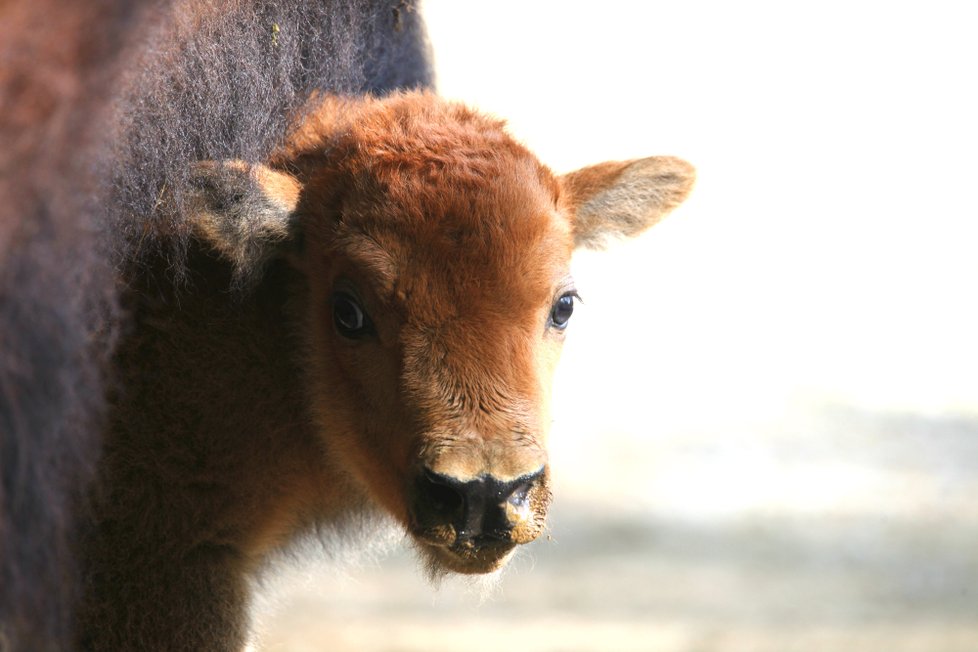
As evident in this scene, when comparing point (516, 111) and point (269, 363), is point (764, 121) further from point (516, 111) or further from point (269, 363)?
point (269, 363)

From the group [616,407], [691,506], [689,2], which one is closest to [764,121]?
[689,2]

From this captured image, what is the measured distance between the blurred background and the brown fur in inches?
28.1

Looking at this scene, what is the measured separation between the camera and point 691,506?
650cm

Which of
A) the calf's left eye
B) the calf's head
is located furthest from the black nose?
the calf's left eye

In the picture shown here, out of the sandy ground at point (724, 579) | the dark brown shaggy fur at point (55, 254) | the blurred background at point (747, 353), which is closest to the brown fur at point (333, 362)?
the dark brown shaggy fur at point (55, 254)

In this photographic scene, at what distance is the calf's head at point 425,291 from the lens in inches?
104

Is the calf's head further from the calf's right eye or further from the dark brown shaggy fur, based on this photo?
the dark brown shaggy fur

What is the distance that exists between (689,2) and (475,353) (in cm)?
901

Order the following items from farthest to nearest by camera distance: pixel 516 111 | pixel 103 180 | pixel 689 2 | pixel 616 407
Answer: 1. pixel 689 2
2. pixel 516 111
3. pixel 616 407
4. pixel 103 180

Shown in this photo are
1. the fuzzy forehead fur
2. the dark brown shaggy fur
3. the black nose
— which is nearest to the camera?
the dark brown shaggy fur

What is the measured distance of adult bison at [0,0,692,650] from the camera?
8.79 ft

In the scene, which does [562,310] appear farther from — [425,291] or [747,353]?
[747,353]

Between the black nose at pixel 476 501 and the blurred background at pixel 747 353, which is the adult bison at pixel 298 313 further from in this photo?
the blurred background at pixel 747 353

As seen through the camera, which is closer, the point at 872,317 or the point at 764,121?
the point at 872,317
